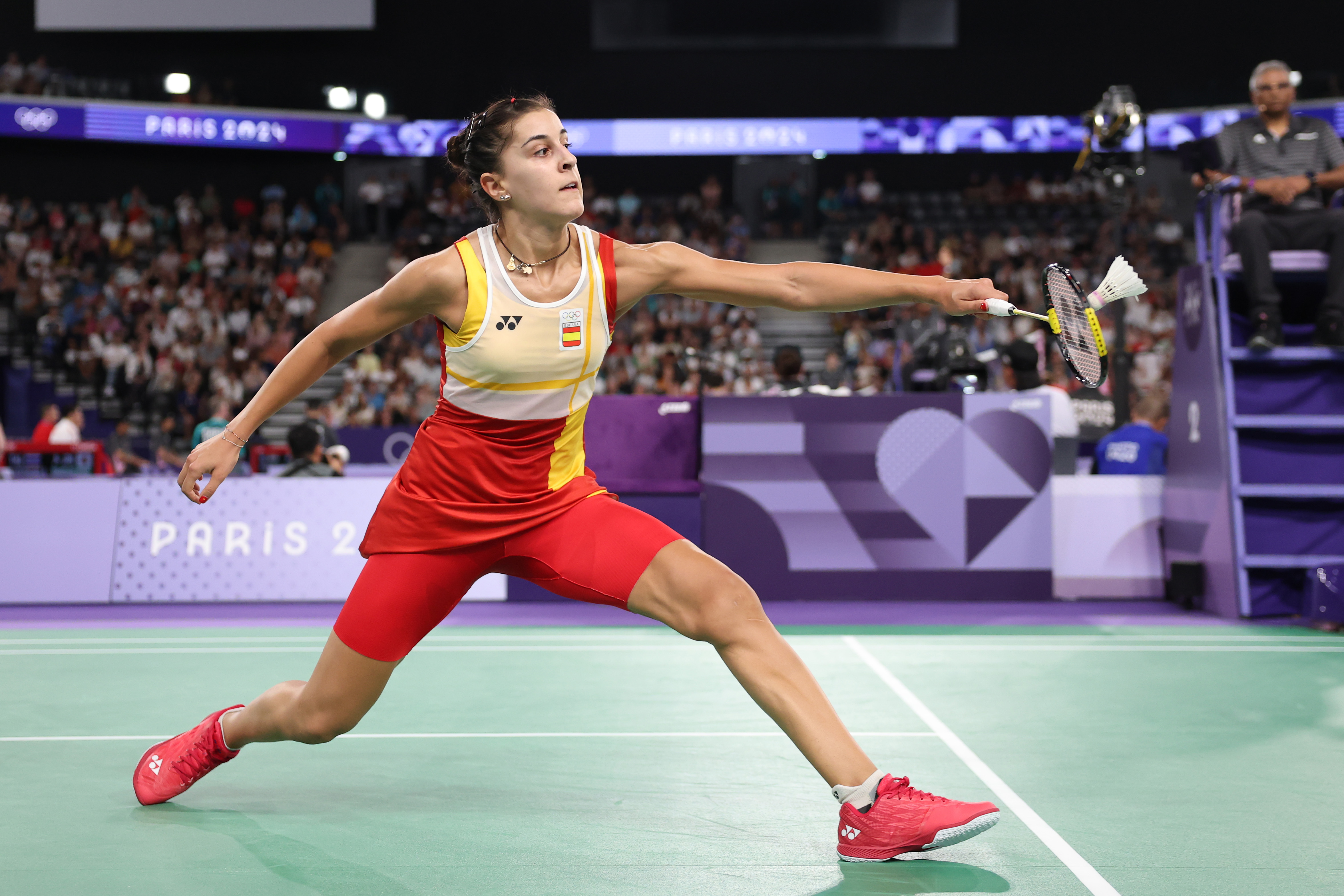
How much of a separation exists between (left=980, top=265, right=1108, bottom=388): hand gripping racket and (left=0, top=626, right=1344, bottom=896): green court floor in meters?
1.25

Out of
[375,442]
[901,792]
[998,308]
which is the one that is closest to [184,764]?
[901,792]

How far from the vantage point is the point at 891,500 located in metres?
8.28

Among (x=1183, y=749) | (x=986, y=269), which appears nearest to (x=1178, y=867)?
(x=1183, y=749)

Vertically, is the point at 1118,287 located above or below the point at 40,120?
below

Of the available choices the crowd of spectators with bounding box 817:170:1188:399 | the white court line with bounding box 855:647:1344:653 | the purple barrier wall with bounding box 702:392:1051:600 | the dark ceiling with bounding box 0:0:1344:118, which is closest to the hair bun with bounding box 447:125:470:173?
the white court line with bounding box 855:647:1344:653

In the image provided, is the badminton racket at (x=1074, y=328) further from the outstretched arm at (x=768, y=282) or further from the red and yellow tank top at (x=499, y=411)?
the red and yellow tank top at (x=499, y=411)

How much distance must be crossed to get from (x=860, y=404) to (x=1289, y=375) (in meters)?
2.74

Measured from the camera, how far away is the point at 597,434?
29.2 ft

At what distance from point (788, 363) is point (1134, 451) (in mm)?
2676

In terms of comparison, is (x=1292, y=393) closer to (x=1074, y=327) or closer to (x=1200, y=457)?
(x=1200, y=457)

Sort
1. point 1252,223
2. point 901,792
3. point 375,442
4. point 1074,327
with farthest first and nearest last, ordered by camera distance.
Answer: point 375,442 → point 1252,223 → point 1074,327 → point 901,792

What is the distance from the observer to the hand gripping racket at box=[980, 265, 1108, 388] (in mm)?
3213

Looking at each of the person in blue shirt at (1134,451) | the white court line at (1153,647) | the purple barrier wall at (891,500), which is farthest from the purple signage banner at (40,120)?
the person in blue shirt at (1134,451)

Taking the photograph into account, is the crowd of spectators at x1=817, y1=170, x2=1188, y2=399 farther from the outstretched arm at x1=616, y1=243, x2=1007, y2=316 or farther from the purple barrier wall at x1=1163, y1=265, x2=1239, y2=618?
the outstretched arm at x1=616, y1=243, x2=1007, y2=316
